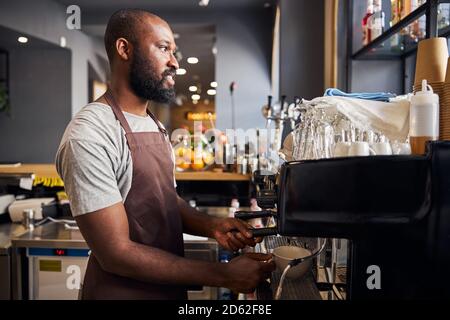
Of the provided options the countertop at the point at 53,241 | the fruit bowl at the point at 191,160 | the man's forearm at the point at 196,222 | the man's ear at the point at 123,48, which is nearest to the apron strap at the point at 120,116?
the man's ear at the point at 123,48

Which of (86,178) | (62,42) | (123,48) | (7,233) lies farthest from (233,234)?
(62,42)

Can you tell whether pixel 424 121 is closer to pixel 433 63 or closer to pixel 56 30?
pixel 433 63

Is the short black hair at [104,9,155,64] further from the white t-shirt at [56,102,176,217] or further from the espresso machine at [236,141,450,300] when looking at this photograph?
the espresso machine at [236,141,450,300]

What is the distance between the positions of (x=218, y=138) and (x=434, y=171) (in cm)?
276

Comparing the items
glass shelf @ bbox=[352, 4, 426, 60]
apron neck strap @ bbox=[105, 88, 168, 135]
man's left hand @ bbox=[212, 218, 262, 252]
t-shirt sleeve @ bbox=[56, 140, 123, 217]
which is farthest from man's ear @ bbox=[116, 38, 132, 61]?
glass shelf @ bbox=[352, 4, 426, 60]

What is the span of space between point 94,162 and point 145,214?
0.78 ft

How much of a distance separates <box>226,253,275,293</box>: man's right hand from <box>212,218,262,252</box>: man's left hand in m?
0.10

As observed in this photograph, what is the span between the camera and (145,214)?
3.68 feet

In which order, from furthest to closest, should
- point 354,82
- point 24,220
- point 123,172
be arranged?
point 354,82
point 24,220
point 123,172

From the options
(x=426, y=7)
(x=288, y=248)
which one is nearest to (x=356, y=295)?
(x=288, y=248)

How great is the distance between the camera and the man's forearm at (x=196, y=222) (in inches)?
48.9

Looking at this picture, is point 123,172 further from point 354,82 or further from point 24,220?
point 354,82

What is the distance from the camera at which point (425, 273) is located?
2.05 feet
